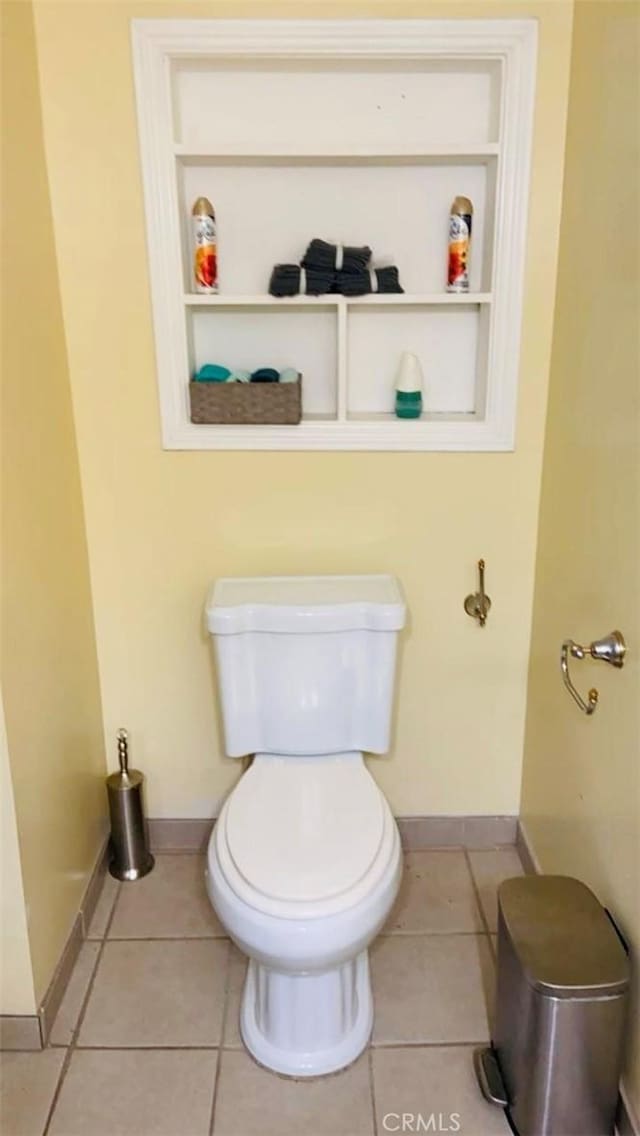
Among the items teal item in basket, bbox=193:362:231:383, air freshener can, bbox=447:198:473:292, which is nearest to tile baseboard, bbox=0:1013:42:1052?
teal item in basket, bbox=193:362:231:383

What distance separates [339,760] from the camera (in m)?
1.90

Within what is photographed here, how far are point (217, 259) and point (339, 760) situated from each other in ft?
3.67

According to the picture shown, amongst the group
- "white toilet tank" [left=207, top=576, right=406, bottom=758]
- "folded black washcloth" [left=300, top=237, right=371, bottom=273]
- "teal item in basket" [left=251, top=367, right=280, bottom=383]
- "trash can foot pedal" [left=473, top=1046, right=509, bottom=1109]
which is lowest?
"trash can foot pedal" [left=473, top=1046, right=509, bottom=1109]

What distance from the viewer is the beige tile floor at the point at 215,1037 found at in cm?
157

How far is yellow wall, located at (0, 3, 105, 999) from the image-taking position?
1.58m

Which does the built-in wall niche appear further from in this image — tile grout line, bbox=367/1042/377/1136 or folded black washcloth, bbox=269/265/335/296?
tile grout line, bbox=367/1042/377/1136

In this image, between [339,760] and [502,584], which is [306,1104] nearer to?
[339,760]

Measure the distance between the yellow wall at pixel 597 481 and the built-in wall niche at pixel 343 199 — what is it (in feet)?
0.46

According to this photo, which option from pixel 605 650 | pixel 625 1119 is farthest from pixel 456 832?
pixel 605 650

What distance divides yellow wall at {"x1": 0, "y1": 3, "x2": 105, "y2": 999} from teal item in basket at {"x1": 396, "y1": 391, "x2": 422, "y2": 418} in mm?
722

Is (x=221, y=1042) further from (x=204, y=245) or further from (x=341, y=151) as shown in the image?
(x=341, y=151)

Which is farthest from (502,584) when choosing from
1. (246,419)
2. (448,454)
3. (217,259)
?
(217,259)

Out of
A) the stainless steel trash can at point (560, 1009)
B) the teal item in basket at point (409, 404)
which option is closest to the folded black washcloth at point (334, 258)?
the teal item in basket at point (409, 404)

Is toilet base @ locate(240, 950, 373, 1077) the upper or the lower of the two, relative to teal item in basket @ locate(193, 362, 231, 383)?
lower
